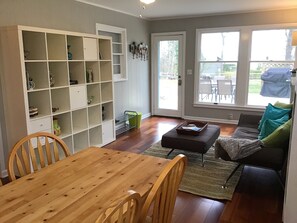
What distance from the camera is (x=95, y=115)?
4.37 meters

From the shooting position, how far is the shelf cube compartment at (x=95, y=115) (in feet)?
14.3

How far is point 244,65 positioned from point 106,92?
9.93 feet

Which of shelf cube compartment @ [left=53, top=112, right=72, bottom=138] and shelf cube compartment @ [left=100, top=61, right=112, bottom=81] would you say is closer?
shelf cube compartment @ [left=53, top=112, right=72, bottom=138]

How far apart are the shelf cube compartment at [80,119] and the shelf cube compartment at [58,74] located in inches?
22.7

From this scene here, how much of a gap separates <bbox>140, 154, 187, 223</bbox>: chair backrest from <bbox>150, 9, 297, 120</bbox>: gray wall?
478 cm

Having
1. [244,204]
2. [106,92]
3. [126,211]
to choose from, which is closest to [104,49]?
[106,92]

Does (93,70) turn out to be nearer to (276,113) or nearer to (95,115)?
(95,115)

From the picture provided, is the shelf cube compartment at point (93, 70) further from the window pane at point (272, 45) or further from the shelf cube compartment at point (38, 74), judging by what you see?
the window pane at point (272, 45)

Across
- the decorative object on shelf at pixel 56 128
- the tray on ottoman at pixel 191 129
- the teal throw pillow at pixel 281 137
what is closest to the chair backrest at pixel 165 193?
the teal throw pillow at pixel 281 137

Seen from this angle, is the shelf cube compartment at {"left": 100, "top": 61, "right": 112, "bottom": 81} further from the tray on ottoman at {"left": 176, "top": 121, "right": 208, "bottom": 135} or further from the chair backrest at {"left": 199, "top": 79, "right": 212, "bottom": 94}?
the chair backrest at {"left": 199, "top": 79, "right": 212, "bottom": 94}

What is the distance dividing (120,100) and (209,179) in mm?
2896

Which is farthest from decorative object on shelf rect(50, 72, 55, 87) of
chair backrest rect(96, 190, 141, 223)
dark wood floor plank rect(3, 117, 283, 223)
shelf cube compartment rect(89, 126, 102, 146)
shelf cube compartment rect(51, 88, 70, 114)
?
chair backrest rect(96, 190, 141, 223)

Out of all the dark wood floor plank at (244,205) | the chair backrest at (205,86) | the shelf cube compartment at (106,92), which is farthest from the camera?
the chair backrest at (205,86)

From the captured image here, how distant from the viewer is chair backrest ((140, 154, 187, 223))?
1.18 m
